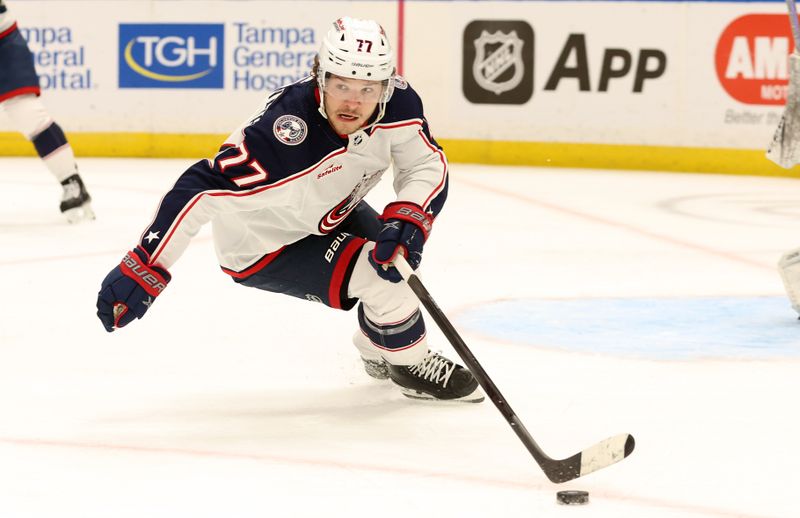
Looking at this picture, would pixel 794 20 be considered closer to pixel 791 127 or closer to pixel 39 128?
pixel 791 127

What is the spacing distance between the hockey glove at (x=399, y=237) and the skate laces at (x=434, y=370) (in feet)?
0.73

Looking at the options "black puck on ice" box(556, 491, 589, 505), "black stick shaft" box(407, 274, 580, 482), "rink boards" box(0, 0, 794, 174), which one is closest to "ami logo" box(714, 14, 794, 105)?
"rink boards" box(0, 0, 794, 174)

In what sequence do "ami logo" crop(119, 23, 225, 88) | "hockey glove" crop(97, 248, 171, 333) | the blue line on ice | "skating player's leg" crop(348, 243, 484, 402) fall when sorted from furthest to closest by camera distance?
1. "ami logo" crop(119, 23, 225, 88)
2. the blue line on ice
3. "skating player's leg" crop(348, 243, 484, 402)
4. "hockey glove" crop(97, 248, 171, 333)

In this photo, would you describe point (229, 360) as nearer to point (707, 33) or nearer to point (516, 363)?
point (516, 363)

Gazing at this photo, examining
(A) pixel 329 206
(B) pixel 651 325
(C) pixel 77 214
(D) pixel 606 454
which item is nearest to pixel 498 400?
(D) pixel 606 454

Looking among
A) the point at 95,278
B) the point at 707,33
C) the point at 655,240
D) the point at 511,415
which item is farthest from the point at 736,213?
the point at 511,415

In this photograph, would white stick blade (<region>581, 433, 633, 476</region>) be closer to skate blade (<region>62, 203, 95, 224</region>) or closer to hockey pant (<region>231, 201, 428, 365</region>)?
hockey pant (<region>231, 201, 428, 365</region>)

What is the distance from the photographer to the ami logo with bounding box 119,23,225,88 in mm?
7594

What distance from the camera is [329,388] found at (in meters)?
2.69

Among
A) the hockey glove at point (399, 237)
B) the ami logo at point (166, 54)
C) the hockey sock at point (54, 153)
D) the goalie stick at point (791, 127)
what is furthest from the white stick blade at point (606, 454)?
the ami logo at point (166, 54)

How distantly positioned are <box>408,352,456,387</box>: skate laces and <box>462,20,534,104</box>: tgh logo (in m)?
5.05

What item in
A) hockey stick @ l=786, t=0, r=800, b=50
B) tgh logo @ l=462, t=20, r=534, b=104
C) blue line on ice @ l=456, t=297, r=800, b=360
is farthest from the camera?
tgh logo @ l=462, t=20, r=534, b=104

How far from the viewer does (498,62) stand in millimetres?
7473

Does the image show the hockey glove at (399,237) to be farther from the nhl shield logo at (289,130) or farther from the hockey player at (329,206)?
the nhl shield logo at (289,130)
